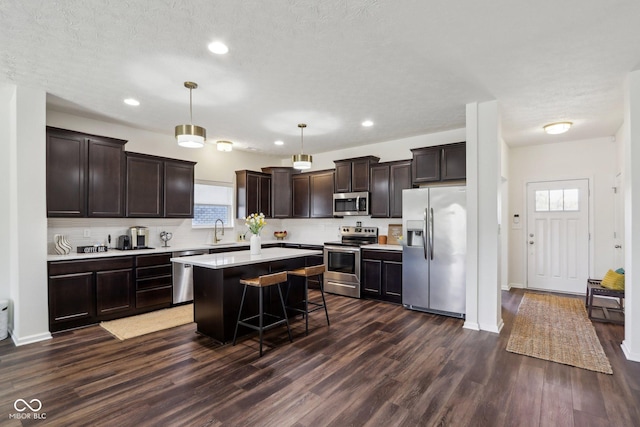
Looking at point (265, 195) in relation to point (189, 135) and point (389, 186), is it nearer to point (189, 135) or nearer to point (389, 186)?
point (389, 186)

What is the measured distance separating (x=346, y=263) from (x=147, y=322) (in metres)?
3.19

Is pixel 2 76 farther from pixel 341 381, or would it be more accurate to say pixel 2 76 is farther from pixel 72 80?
pixel 341 381

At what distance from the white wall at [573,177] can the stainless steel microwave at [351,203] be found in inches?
118

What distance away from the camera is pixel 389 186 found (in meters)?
5.66

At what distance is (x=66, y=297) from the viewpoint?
388 centimetres

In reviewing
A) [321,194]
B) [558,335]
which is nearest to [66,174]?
[321,194]

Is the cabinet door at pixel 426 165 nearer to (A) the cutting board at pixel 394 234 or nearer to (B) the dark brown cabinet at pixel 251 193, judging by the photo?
(A) the cutting board at pixel 394 234

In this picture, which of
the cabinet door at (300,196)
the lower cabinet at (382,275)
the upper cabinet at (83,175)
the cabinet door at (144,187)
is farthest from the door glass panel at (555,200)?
the upper cabinet at (83,175)

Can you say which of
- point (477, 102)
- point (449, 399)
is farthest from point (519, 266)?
point (449, 399)

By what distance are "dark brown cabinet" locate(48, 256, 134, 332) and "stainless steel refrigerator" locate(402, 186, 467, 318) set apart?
13.3 ft

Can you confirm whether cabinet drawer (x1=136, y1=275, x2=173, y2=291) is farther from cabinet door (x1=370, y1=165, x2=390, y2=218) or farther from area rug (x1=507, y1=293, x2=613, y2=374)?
area rug (x1=507, y1=293, x2=613, y2=374)

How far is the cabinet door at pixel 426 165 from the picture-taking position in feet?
16.5

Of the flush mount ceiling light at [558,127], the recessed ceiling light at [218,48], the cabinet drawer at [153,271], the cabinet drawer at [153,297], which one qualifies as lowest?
the cabinet drawer at [153,297]

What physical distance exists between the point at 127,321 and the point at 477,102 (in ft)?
17.6
